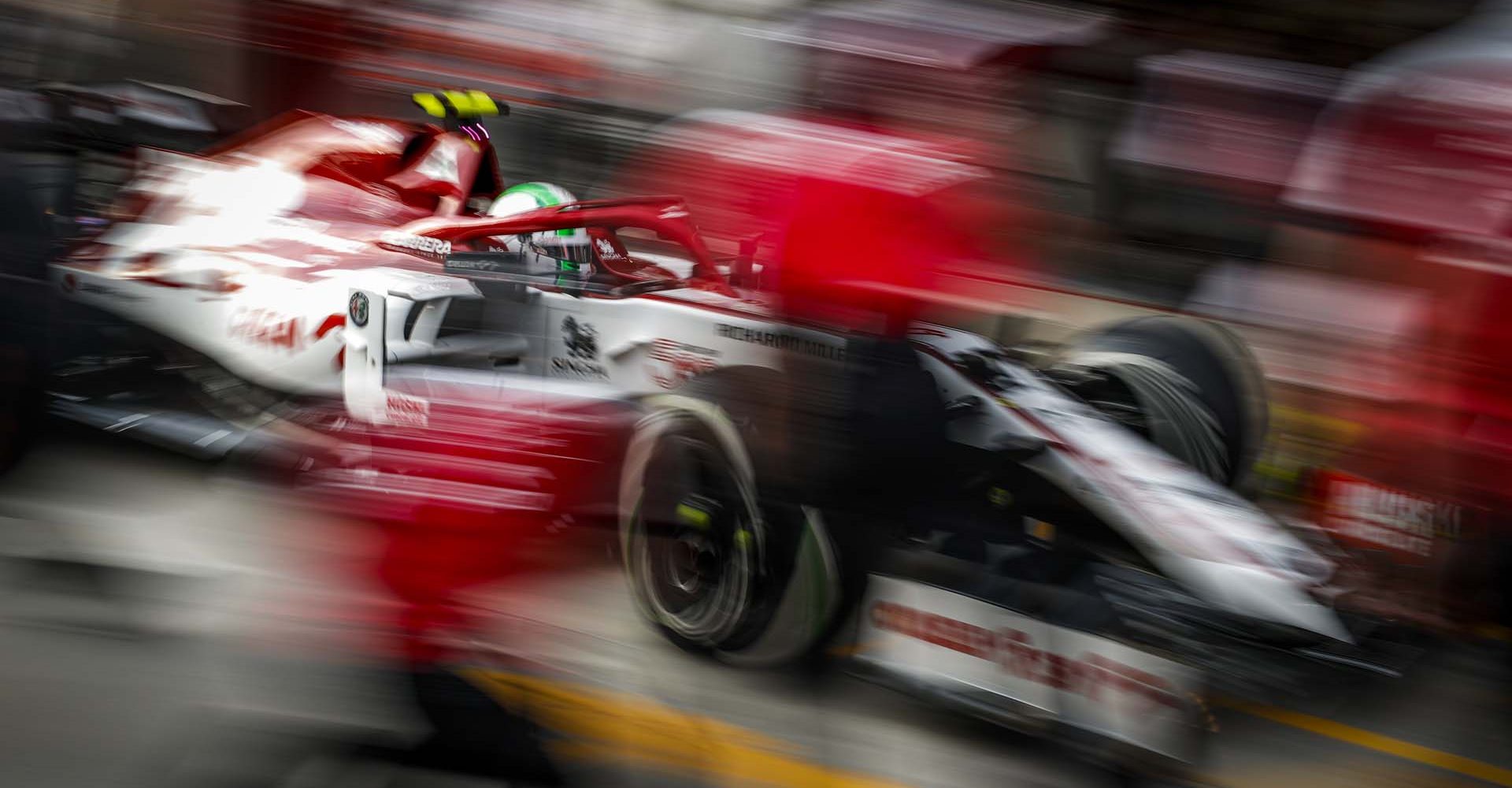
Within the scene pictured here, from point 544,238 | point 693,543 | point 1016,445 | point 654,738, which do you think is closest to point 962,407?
point 1016,445

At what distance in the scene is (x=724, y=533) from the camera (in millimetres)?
841

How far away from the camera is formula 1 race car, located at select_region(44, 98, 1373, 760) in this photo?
75 centimetres

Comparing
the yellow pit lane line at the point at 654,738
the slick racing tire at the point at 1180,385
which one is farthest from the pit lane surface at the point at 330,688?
the slick racing tire at the point at 1180,385

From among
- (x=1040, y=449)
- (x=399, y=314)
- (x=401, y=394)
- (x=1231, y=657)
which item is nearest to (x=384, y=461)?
(x=401, y=394)

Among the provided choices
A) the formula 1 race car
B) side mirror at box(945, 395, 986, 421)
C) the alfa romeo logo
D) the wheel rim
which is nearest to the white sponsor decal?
the formula 1 race car

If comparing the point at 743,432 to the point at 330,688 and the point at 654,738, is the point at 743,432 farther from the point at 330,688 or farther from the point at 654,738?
the point at 330,688

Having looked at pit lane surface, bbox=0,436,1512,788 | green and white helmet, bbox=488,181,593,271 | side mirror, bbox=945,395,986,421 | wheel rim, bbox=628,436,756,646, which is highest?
side mirror, bbox=945,395,986,421

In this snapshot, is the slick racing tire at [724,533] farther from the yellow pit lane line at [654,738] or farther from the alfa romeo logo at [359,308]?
the alfa romeo logo at [359,308]

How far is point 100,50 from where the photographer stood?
0.97 meters

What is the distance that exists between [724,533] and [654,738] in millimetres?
176

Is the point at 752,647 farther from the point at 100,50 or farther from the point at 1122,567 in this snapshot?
the point at 100,50

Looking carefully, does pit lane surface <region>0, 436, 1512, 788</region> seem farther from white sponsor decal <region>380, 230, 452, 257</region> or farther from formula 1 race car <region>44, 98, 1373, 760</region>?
white sponsor decal <region>380, 230, 452, 257</region>

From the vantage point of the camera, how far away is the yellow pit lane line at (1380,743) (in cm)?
68

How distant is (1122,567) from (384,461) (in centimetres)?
50
